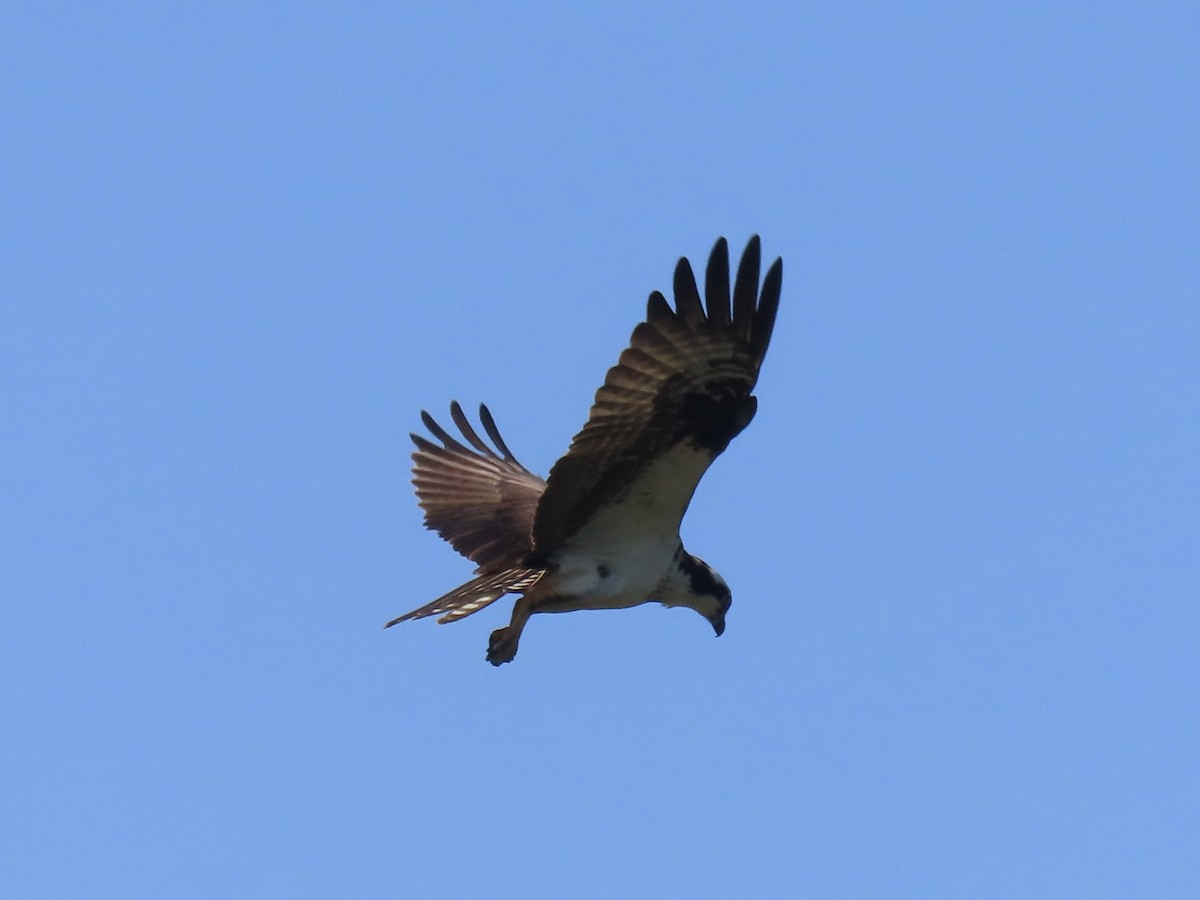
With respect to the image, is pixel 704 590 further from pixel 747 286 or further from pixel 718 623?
pixel 747 286

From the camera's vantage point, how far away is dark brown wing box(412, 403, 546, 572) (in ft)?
38.5

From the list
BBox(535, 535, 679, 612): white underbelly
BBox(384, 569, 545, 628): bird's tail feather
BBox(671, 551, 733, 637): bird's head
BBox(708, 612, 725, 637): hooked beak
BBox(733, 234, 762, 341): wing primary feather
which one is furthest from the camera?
BBox(708, 612, 725, 637): hooked beak

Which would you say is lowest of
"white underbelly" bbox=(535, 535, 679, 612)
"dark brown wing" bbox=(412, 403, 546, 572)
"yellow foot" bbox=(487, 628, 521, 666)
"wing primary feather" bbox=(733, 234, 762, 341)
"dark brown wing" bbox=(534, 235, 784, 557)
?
"yellow foot" bbox=(487, 628, 521, 666)

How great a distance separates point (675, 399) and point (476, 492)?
11.2 ft

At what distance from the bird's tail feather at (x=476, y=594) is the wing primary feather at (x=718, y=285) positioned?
1830 millimetres

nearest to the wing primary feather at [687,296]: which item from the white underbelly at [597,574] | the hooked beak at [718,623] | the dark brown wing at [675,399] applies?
the dark brown wing at [675,399]

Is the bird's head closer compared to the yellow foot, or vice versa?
the yellow foot

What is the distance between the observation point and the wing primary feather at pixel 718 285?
909 centimetres

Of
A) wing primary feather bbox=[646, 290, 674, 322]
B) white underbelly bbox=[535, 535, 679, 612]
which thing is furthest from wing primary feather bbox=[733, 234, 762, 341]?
white underbelly bbox=[535, 535, 679, 612]

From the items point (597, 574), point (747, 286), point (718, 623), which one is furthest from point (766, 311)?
point (718, 623)

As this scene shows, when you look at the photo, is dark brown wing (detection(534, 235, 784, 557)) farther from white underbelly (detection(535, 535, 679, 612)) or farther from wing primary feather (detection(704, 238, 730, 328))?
white underbelly (detection(535, 535, 679, 612))

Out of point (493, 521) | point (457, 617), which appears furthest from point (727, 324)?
point (493, 521)

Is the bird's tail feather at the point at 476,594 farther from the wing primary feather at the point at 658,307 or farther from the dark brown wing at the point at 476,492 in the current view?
the wing primary feather at the point at 658,307

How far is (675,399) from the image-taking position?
9430 millimetres
